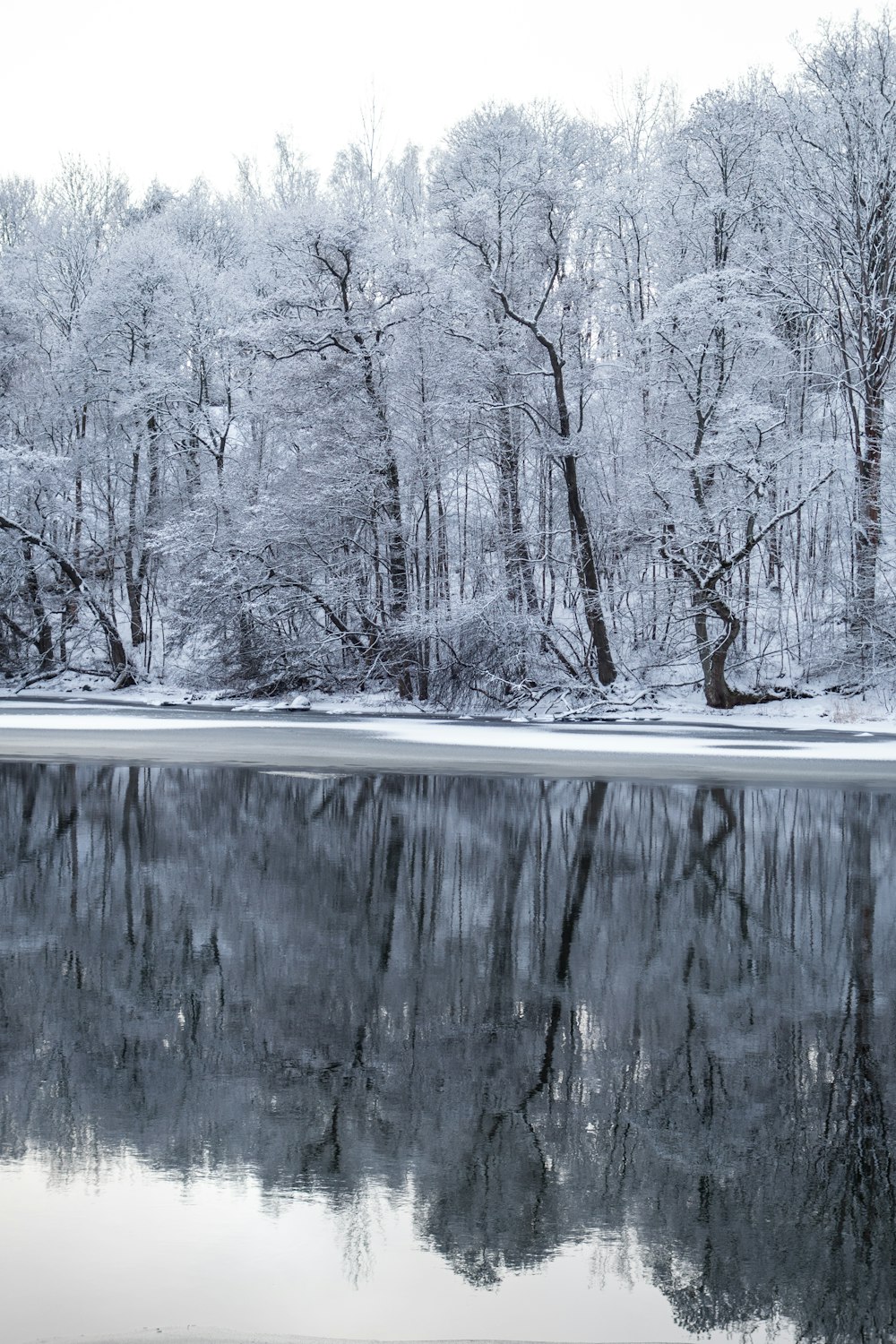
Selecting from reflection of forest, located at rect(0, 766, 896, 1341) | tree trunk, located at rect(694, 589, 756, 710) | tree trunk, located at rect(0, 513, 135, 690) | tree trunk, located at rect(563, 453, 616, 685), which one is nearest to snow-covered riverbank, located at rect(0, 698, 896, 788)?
tree trunk, located at rect(694, 589, 756, 710)

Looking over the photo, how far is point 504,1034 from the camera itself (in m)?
6.07

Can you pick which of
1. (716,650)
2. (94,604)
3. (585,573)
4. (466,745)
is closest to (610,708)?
(716,650)

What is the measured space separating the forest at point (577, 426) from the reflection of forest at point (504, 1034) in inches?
806

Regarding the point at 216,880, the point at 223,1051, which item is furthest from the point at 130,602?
the point at 223,1051

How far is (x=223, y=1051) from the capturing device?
5.73 metres

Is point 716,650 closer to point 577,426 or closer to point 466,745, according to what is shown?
point 577,426

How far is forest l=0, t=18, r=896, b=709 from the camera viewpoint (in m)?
31.2

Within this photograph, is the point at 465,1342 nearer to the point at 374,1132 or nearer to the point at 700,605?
the point at 374,1132

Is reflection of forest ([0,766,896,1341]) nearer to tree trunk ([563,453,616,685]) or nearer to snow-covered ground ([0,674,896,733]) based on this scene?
snow-covered ground ([0,674,896,733])

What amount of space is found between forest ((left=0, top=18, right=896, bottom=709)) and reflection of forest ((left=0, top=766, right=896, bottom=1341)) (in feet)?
67.1

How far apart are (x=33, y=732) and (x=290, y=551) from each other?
38.9 feet

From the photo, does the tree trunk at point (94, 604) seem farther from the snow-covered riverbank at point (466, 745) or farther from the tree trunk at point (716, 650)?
the tree trunk at point (716, 650)

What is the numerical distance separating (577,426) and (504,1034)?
31.7 meters

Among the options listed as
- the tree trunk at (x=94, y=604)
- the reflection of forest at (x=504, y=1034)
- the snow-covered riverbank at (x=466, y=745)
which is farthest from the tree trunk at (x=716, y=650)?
the reflection of forest at (x=504, y=1034)
